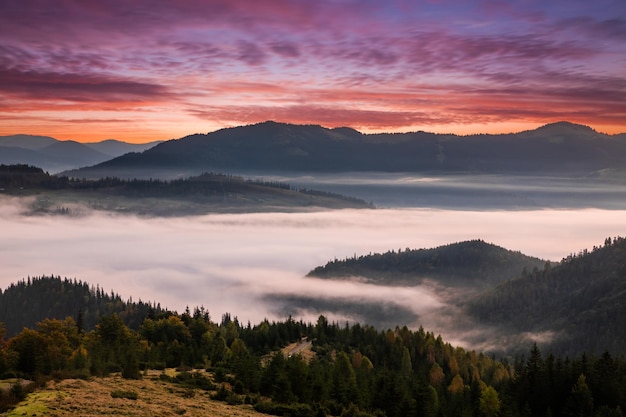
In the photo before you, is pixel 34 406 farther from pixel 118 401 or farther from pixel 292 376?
pixel 292 376

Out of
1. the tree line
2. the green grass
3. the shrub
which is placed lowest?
the tree line

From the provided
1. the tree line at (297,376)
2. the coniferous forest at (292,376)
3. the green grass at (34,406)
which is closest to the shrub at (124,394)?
the green grass at (34,406)

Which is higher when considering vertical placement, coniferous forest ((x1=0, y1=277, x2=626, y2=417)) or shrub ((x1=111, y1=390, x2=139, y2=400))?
shrub ((x1=111, y1=390, x2=139, y2=400))

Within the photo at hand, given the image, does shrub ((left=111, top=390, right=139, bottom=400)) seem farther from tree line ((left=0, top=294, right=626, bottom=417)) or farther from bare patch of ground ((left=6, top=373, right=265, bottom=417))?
tree line ((left=0, top=294, right=626, bottom=417))

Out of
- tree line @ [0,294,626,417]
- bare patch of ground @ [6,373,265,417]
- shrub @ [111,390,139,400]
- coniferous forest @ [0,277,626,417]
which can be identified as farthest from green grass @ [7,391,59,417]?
tree line @ [0,294,626,417]

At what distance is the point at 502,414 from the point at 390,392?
1062 inches

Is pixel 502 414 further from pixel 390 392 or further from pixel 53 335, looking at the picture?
pixel 53 335

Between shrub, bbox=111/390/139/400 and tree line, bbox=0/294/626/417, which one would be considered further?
tree line, bbox=0/294/626/417

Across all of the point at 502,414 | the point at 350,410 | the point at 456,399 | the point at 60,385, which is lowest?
the point at 456,399

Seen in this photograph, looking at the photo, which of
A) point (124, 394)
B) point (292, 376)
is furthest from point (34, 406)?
point (292, 376)

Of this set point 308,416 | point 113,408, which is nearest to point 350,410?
point 308,416

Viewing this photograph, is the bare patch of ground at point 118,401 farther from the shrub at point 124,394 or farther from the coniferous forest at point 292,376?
the coniferous forest at point 292,376

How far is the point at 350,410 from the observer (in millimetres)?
94250

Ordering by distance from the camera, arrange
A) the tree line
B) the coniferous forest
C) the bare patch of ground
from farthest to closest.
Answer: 1. the tree line
2. the coniferous forest
3. the bare patch of ground
